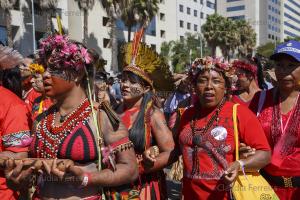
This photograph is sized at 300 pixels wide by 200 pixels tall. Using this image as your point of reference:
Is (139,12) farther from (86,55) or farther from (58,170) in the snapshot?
(58,170)

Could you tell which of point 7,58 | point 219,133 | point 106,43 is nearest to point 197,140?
point 219,133

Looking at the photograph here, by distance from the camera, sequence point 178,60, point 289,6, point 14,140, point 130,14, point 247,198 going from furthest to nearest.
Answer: point 289,6, point 178,60, point 130,14, point 247,198, point 14,140

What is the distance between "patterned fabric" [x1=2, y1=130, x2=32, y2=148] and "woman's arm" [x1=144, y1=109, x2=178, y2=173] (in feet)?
3.41

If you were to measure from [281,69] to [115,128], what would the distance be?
5.43ft

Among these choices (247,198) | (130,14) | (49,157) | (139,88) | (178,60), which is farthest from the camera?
(178,60)

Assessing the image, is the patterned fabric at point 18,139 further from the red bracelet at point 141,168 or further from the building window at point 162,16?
the building window at point 162,16

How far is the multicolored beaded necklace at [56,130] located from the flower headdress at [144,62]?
163 cm

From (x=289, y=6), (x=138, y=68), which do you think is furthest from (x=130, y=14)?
(x=289, y=6)

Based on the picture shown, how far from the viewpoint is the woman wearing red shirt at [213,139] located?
3133 mm

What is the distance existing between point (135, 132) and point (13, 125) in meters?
1.27

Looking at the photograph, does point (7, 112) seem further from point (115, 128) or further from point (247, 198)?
point (247, 198)

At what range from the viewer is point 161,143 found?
3803 millimetres

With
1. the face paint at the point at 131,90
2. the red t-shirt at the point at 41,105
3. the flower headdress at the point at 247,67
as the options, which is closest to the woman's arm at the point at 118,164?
the face paint at the point at 131,90

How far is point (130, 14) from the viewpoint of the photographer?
33062 millimetres
